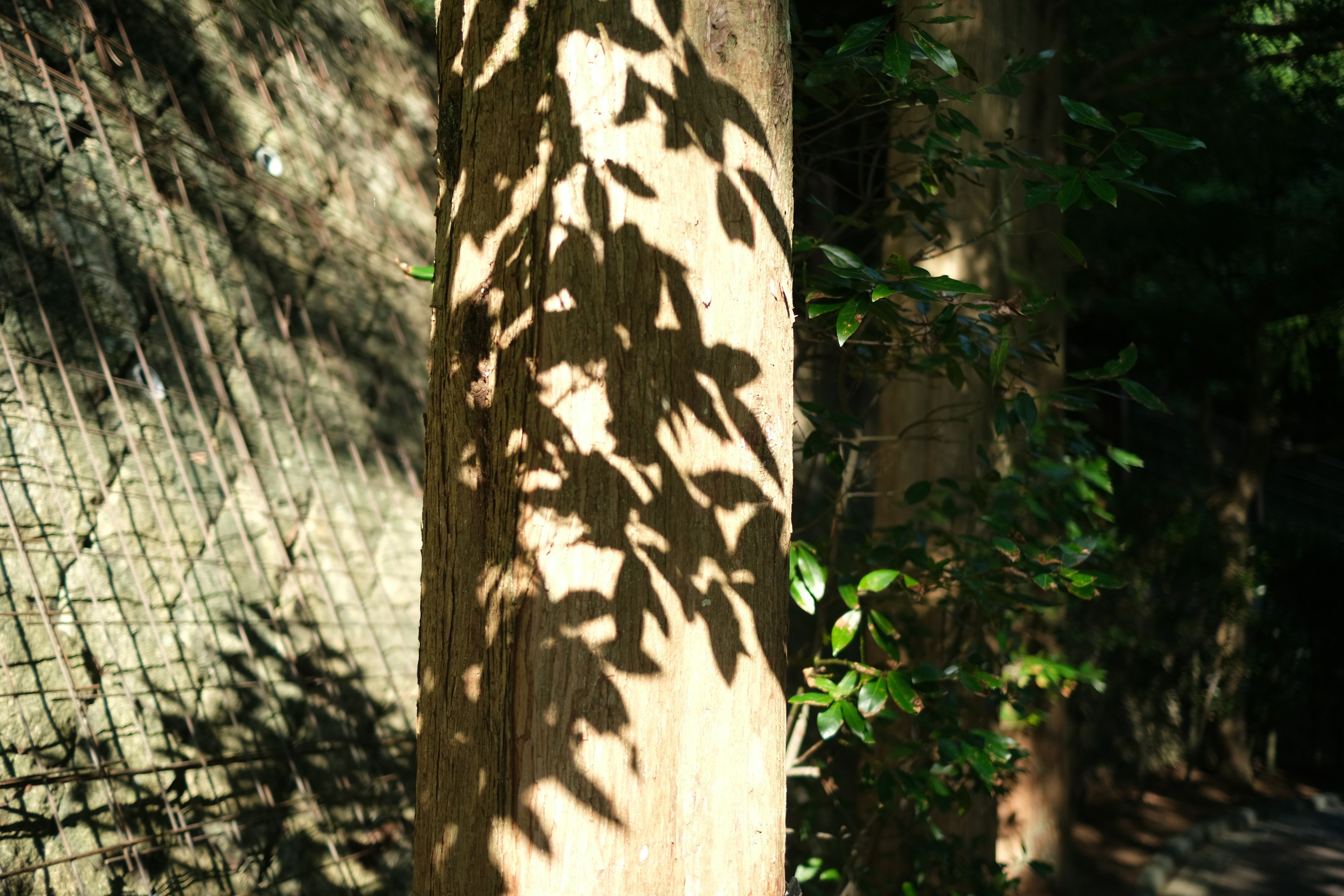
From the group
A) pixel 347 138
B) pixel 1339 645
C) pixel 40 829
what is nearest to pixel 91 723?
pixel 40 829

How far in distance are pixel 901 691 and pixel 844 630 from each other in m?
0.22

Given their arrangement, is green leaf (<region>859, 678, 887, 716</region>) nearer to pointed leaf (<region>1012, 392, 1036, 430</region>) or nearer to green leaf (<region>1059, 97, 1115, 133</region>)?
pointed leaf (<region>1012, 392, 1036, 430</region>)

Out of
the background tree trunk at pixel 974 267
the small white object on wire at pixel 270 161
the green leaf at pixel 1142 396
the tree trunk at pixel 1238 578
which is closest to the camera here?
the green leaf at pixel 1142 396

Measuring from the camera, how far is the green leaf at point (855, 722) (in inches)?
78.3

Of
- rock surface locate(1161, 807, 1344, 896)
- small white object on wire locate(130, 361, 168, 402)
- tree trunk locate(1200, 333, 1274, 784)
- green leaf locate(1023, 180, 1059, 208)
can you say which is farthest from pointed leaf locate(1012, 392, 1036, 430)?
tree trunk locate(1200, 333, 1274, 784)

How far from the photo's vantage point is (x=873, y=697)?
1.99 m

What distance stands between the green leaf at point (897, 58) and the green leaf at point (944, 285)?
0.43m

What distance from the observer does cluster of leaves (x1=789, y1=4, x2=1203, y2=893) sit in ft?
6.46

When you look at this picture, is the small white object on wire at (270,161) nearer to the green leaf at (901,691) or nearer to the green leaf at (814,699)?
the green leaf at (814,699)

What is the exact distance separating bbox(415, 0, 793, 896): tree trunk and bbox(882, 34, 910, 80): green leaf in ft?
1.44

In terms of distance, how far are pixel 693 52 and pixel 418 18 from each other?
17.2ft

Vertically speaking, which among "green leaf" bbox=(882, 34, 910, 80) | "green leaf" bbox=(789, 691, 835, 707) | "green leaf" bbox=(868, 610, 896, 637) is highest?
"green leaf" bbox=(882, 34, 910, 80)

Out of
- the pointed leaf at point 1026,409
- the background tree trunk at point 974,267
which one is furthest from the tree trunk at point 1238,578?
the pointed leaf at point 1026,409

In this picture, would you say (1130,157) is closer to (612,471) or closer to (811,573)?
(811,573)
